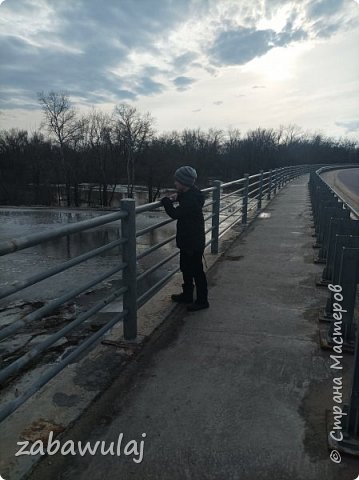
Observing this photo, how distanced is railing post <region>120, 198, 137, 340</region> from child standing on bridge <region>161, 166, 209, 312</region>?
0.70m

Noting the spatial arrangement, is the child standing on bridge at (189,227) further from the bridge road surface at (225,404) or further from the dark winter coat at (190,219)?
the bridge road surface at (225,404)

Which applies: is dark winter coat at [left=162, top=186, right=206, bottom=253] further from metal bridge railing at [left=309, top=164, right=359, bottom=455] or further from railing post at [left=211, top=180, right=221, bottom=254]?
railing post at [left=211, top=180, right=221, bottom=254]

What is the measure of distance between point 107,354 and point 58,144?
65.0 metres

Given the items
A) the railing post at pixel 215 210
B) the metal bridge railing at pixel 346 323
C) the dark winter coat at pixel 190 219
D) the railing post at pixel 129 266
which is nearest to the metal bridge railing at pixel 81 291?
the railing post at pixel 129 266

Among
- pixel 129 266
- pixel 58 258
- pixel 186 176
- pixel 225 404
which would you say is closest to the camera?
pixel 225 404

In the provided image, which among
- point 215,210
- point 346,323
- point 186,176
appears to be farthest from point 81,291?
point 215,210

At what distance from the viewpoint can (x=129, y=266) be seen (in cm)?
A: 364

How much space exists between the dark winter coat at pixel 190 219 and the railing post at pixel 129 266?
759 millimetres

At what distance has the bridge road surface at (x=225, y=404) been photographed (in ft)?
7.45

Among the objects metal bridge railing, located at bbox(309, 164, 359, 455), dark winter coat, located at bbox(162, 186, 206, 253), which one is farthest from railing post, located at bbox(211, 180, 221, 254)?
metal bridge railing, located at bbox(309, 164, 359, 455)

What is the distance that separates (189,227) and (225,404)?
203 cm

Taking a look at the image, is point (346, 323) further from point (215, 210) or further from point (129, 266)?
point (215, 210)

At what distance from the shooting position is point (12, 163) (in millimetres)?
76750

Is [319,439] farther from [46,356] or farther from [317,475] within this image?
[46,356]
